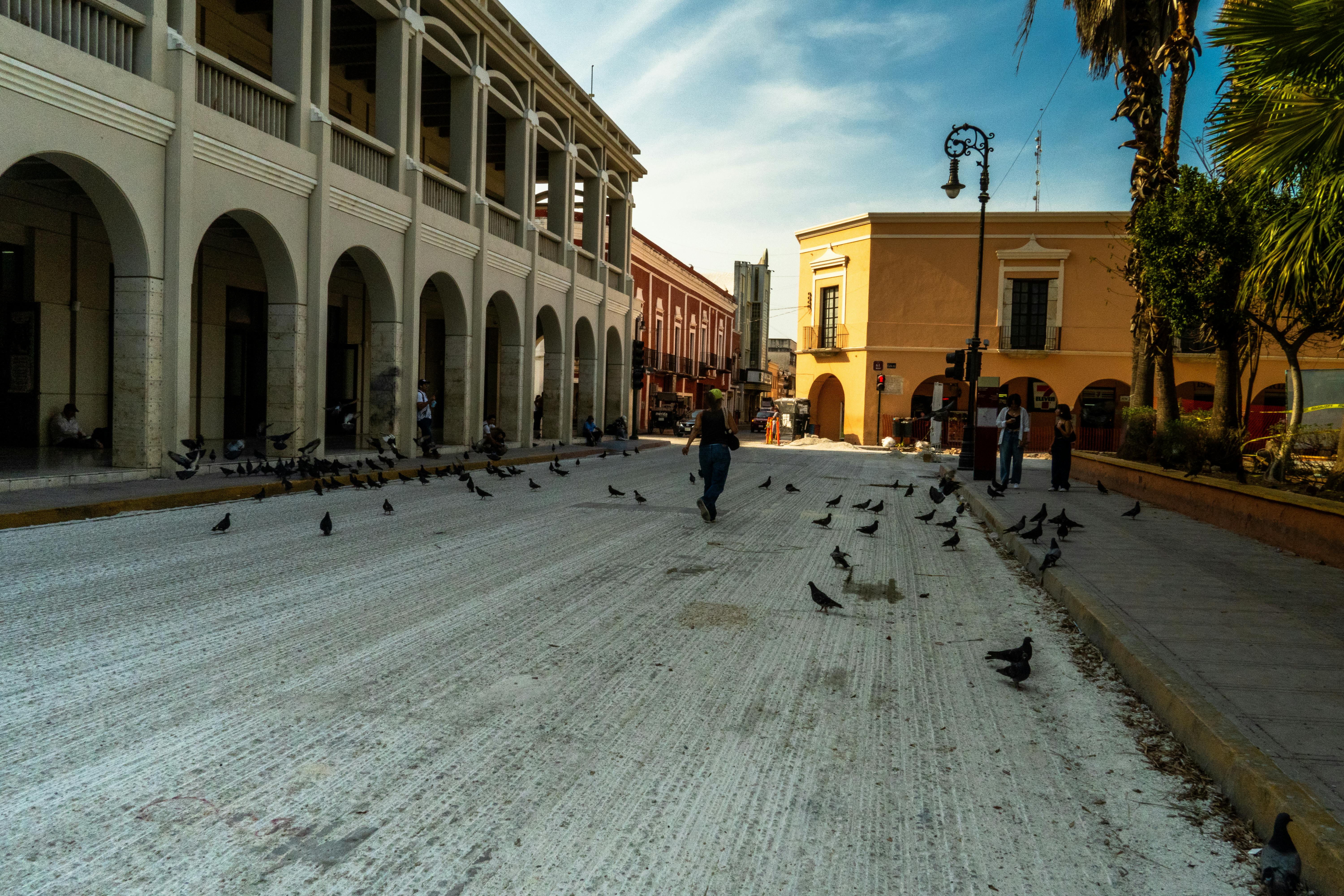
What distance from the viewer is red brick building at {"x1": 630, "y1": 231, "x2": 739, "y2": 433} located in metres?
46.9

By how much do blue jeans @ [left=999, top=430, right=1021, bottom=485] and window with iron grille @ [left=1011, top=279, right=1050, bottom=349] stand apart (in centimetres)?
2379

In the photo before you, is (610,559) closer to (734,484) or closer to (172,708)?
(172,708)

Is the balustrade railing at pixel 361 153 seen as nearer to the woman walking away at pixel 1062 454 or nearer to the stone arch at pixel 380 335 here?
the stone arch at pixel 380 335

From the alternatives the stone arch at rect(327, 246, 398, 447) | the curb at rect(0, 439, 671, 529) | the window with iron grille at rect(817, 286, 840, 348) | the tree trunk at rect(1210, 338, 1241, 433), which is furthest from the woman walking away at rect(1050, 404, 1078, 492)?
the window with iron grille at rect(817, 286, 840, 348)

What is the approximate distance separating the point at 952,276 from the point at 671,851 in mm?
39564

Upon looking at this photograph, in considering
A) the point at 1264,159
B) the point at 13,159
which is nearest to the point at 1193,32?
the point at 1264,159

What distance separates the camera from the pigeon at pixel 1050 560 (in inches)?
313

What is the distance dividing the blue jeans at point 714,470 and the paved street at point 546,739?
3652 millimetres

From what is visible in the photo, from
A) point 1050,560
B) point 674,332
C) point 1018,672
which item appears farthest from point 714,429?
point 674,332

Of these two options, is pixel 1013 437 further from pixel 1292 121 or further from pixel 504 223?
pixel 504 223

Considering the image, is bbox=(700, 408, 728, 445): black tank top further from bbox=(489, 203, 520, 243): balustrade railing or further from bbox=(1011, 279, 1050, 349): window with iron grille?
bbox=(1011, 279, 1050, 349): window with iron grille

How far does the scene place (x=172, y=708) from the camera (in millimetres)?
3992

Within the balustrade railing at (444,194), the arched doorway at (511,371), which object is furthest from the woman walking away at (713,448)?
the arched doorway at (511,371)

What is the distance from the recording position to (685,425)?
44.5 metres
